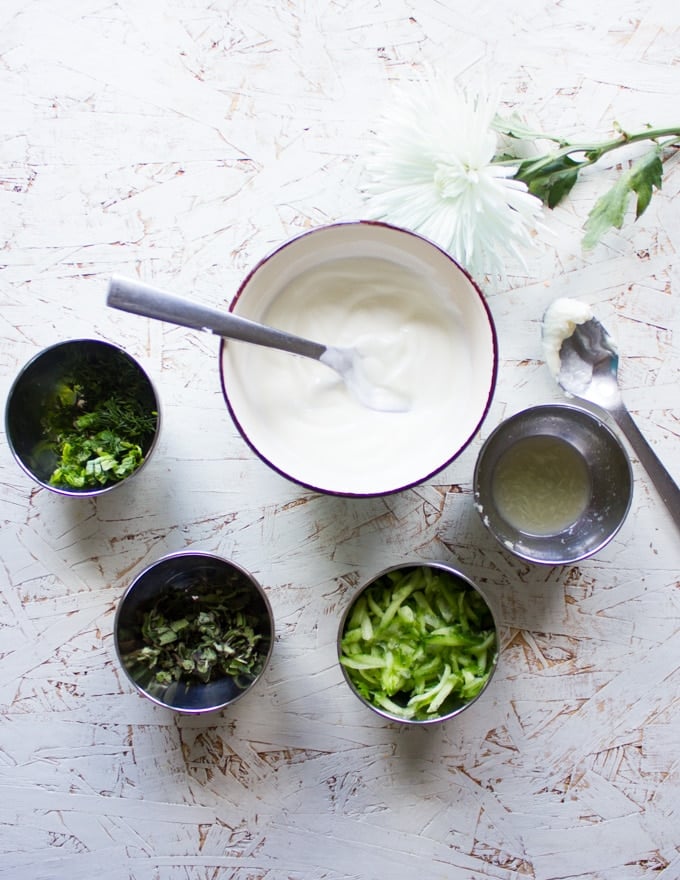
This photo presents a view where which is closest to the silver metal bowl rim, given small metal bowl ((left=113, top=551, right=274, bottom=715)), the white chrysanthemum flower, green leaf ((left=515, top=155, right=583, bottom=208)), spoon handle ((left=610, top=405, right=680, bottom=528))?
small metal bowl ((left=113, top=551, right=274, bottom=715))

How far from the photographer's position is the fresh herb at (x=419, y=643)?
4.01ft

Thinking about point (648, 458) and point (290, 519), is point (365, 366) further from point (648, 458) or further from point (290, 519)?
point (648, 458)

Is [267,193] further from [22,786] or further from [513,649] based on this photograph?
[22,786]

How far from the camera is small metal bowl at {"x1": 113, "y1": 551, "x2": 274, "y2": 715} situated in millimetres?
1235

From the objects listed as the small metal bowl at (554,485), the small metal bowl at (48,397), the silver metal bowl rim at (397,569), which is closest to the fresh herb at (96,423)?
the small metal bowl at (48,397)

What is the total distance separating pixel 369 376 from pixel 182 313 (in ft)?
1.05

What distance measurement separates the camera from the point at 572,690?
134 cm

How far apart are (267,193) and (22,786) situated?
3.63 ft

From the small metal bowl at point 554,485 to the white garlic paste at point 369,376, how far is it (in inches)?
5.8

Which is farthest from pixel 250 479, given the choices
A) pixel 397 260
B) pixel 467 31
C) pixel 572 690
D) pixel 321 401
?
pixel 467 31

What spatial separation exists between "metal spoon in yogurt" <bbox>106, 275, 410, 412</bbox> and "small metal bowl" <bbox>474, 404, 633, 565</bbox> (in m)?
0.22

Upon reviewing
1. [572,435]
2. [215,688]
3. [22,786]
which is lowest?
[22,786]

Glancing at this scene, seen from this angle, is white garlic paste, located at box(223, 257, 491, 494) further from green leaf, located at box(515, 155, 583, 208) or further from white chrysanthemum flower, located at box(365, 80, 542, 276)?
green leaf, located at box(515, 155, 583, 208)

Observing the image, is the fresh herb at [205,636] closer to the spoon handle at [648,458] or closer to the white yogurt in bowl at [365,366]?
the white yogurt in bowl at [365,366]
